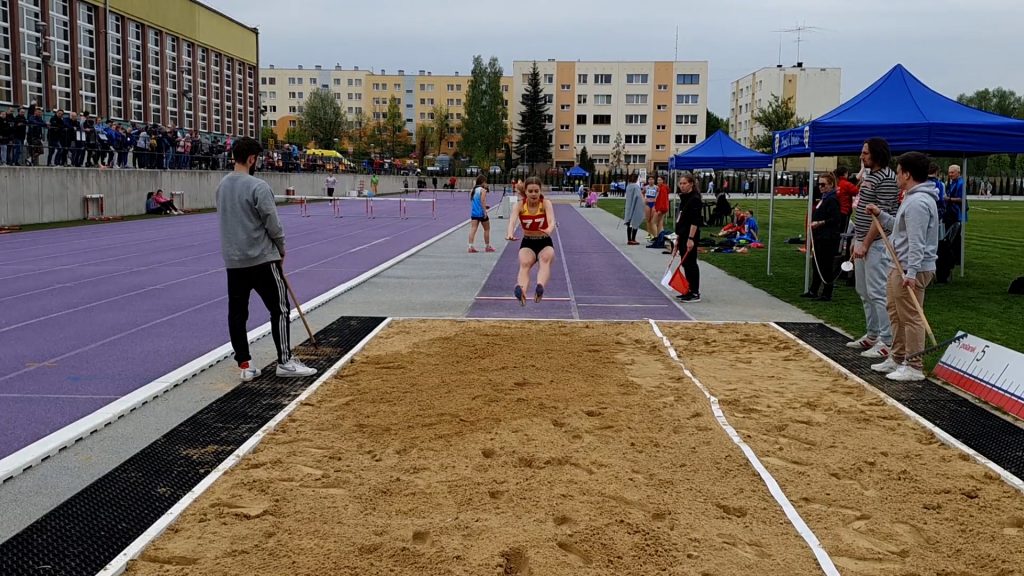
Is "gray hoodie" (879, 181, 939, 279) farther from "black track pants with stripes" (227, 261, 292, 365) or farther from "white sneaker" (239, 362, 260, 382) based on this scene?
"white sneaker" (239, 362, 260, 382)

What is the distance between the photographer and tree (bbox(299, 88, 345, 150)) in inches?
4050

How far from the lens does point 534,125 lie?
10562 cm

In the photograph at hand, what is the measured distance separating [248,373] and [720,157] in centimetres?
2422

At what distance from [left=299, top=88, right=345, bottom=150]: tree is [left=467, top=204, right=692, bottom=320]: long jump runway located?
8687 cm

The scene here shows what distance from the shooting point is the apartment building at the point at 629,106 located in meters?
108

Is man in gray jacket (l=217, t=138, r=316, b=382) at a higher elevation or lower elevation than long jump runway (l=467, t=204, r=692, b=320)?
higher

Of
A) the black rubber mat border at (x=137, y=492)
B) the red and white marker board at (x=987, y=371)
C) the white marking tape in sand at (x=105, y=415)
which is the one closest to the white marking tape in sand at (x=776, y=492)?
the red and white marker board at (x=987, y=371)

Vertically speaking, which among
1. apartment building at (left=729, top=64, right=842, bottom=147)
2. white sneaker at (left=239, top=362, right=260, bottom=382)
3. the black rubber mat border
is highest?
apartment building at (left=729, top=64, right=842, bottom=147)

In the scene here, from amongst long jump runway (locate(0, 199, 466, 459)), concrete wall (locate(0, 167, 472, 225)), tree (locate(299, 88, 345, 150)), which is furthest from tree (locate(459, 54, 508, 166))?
long jump runway (locate(0, 199, 466, 459))

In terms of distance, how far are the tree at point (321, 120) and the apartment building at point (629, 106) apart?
2555cm

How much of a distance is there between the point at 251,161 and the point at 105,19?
133ft

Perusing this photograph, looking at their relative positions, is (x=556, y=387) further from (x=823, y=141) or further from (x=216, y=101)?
(x=216, y=101)

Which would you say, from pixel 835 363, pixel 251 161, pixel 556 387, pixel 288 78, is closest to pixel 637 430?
pixel 556 387

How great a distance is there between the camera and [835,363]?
321 inches
